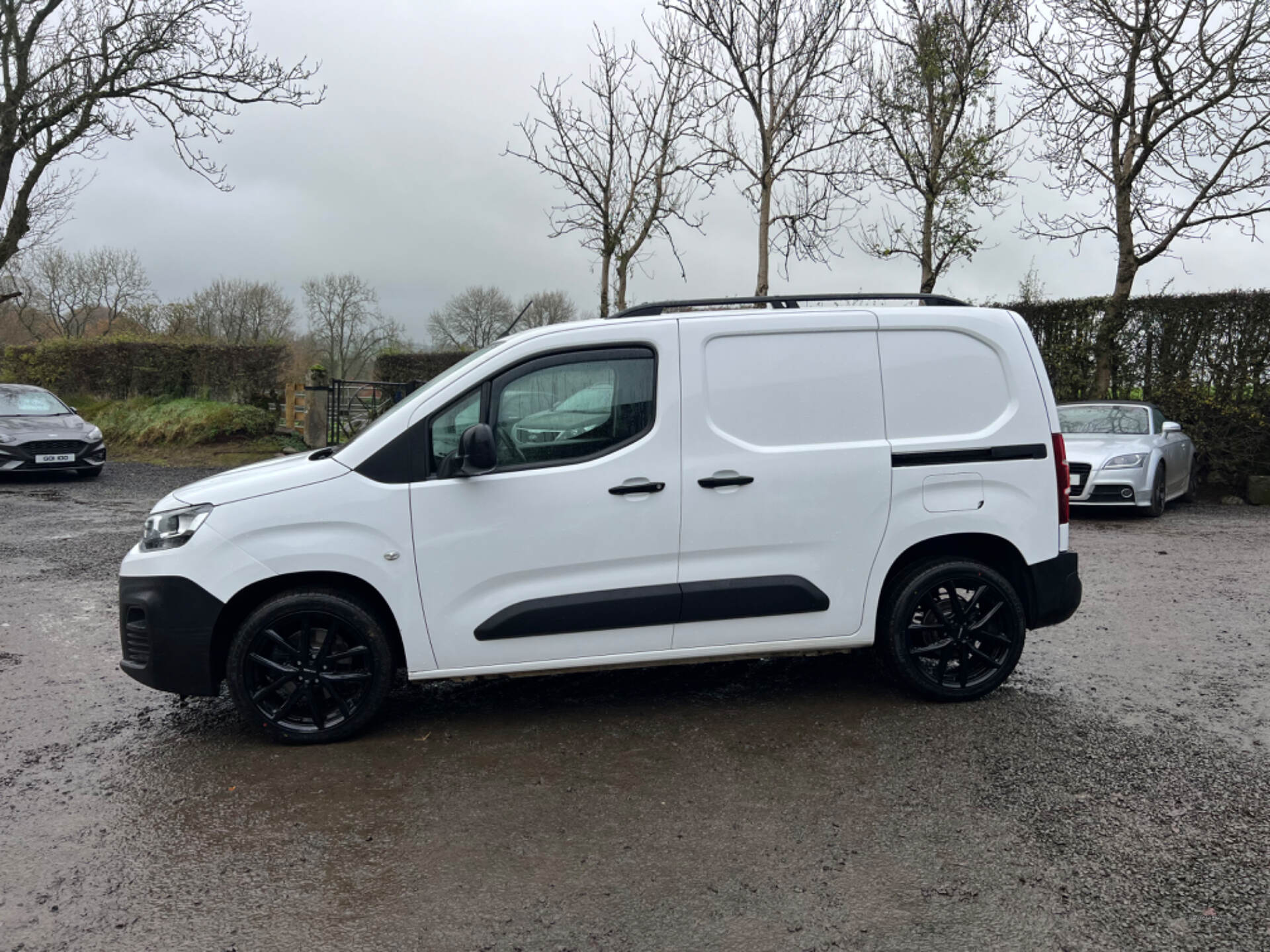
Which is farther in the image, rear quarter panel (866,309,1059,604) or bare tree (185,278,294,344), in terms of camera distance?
bare tree (185,278,294,344)

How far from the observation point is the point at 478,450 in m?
4.10

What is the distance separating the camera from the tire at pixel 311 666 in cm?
421

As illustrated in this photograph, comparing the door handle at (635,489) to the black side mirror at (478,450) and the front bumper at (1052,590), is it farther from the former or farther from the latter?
the front bumper at (1052,590)

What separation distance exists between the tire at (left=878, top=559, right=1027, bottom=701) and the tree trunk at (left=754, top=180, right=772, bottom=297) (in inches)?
558

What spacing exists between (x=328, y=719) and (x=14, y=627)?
143 inches

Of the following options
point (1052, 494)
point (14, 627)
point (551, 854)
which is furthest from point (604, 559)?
point (14, 627)

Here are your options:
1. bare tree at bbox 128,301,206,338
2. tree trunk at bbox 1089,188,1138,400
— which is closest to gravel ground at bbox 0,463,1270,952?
tree trunk at bbox 1089,188,1138,400

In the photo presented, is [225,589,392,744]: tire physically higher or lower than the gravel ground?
higher

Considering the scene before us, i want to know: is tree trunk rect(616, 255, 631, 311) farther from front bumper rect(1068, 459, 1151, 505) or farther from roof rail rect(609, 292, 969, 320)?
roof rail rect(609, 292, 969, 320)

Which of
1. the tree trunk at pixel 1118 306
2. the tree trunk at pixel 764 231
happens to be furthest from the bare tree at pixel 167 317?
the tree trunk at pixel 1118 306

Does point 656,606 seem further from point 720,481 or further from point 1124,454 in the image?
point 1124,454

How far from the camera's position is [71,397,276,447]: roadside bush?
20.3m

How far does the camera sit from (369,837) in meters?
3.43

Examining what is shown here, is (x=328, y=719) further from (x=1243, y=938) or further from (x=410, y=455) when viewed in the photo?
(x=1243, y=938)
